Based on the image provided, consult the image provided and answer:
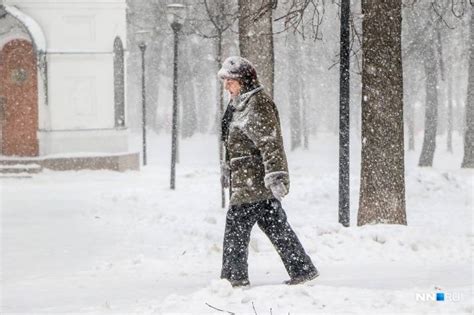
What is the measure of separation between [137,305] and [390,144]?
442cm

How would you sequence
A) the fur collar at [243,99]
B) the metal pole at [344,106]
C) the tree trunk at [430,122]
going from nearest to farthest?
the fur collar at [243,99]
the metal pole at [344,106]
the tree trunk at [430,122]

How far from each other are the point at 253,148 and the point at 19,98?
17297 millimetres

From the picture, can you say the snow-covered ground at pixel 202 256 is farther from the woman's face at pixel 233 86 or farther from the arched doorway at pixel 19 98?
the arched doorway at pixel 19 98

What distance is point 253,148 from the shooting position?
6.36m

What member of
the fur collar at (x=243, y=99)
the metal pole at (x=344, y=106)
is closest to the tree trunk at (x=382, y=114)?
the metal pole at (x=344, y=106)

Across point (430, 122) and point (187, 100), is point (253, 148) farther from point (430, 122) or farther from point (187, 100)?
point (187, 100)

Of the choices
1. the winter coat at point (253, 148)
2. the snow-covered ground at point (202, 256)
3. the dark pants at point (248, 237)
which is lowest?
the snow-covered ground at point (202, 256)

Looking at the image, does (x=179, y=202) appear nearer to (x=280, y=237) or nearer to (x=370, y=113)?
(x=370, y=113)

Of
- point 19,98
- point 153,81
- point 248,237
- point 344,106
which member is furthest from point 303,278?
point 153,81

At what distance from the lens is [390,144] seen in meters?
9.59

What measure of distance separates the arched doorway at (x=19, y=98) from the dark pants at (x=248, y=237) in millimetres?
16682

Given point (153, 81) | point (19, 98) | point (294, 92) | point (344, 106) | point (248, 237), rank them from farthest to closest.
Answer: point (153, 81)
point (294, 92)
point (19, 98)
point (344, 106)
point (248, 237)

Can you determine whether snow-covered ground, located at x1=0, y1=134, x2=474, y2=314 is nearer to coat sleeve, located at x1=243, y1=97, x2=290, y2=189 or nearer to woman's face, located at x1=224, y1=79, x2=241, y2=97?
coat sleeve, located at x1=243, y1=97, x2=290, y2=189

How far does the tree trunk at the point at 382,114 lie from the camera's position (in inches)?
373
